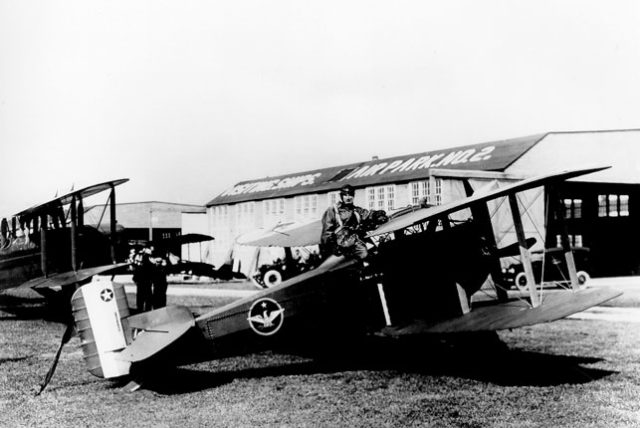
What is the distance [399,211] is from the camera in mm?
7621

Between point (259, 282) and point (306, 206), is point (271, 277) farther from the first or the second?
point (306, 206)

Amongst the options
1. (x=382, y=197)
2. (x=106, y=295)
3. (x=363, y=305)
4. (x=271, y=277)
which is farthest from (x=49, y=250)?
(x=382, y=197)

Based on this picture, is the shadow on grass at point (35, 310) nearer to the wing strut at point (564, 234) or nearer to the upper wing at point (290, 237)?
the upper wing at point (290, 237)

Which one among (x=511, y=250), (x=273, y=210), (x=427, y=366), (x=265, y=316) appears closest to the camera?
(x=265, y=316)

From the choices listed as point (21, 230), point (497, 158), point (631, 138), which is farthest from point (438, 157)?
point (21, 230)

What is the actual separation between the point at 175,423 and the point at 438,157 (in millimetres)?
25830

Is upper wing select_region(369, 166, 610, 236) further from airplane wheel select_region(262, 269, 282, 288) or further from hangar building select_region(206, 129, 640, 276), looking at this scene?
airplane wheel select_region(262, 269, 282, 288)

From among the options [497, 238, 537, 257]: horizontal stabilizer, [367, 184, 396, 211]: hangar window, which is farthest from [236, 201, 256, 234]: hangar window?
[497, 238, 537, 257]: horizontal stabilizer

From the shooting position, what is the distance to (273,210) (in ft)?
113

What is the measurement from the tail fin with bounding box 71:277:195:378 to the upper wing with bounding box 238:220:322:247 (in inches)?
226

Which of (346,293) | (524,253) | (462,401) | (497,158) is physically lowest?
(462,401)

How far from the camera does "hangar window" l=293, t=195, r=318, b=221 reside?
31820mm

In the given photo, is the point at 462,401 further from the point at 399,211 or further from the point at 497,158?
the point at 497,158

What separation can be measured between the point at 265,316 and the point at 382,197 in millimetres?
22309
